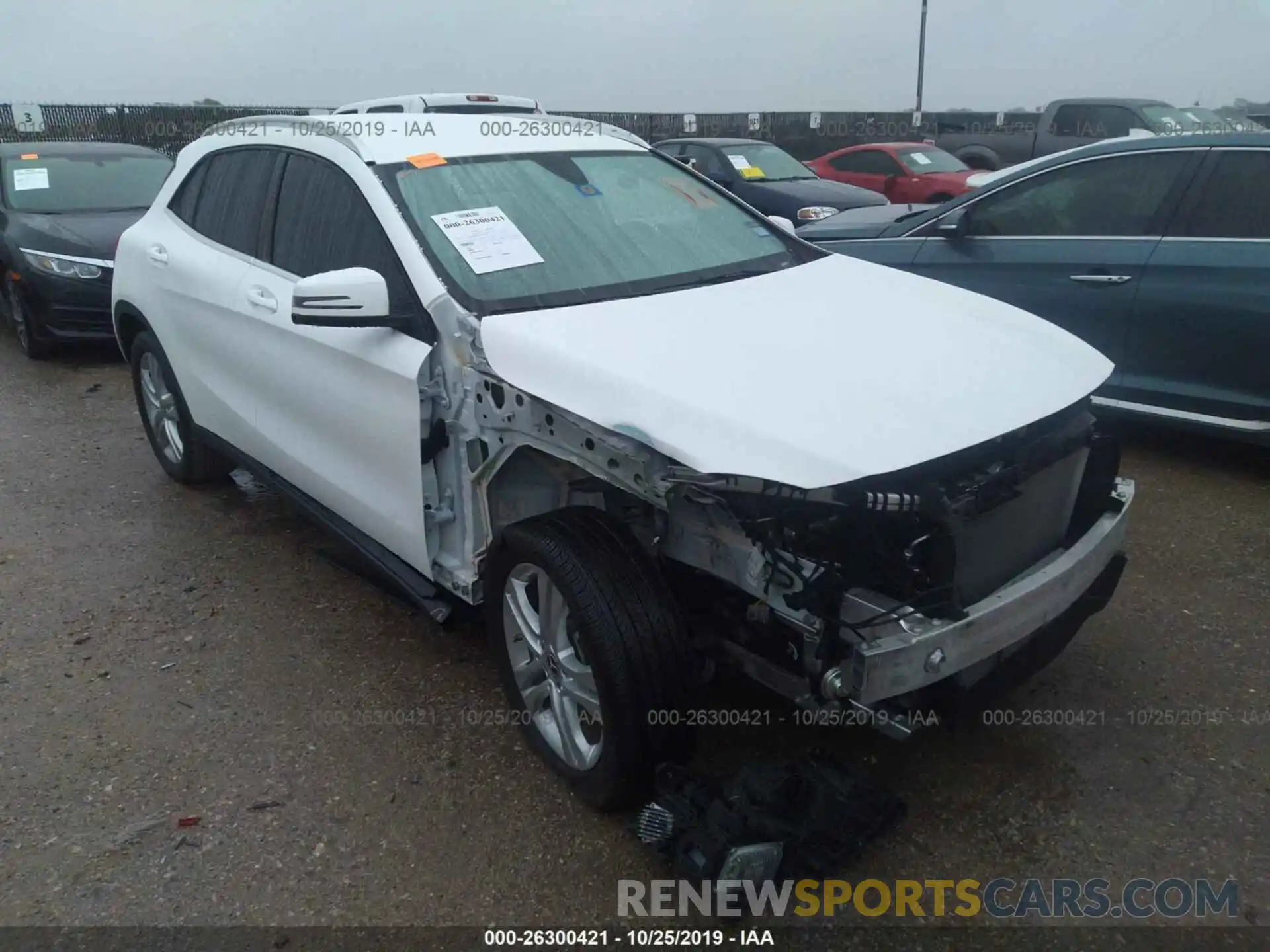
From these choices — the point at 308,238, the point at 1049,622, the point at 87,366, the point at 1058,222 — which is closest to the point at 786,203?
the point at 1058,222

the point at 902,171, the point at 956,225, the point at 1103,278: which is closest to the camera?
the point at 1103,278

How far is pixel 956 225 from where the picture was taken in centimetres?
557

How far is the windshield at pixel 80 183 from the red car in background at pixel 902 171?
27.4 feet

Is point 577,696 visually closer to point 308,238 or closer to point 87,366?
point 308,238

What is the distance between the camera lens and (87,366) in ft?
25.8

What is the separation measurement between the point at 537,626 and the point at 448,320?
923 millimetres

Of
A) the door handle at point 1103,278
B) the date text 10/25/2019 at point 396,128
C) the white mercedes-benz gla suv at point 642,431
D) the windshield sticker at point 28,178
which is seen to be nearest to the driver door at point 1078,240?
the door handle at point 1103,278


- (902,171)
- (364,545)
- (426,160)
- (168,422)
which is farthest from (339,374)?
(902,171)

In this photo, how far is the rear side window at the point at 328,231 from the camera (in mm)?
3096

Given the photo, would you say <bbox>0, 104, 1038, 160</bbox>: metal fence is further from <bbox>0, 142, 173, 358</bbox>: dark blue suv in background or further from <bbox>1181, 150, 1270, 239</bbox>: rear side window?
<bbox>1181, 150, 1270, 239</bbox>: rear side window

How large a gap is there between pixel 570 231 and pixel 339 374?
910 millimetres

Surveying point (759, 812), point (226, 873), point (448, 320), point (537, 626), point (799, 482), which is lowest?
point (226, 873)

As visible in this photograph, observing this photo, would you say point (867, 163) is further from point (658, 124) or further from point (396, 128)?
point (396, 128)

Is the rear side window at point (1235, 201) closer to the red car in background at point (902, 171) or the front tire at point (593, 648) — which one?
the front tire at point (593, 648)
